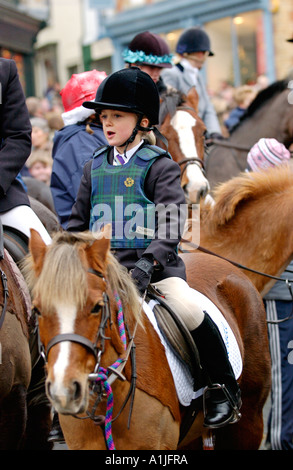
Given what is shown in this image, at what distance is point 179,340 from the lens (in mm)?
4074

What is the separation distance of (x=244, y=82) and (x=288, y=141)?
1150cm

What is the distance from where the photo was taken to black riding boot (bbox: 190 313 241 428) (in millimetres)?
4242

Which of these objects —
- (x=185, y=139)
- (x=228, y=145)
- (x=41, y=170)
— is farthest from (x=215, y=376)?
(x=41, y=170)

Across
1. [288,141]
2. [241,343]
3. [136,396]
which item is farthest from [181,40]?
[136,396]

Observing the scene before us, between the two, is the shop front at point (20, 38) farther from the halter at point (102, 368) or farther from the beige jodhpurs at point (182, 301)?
the halter at point (102, 368)

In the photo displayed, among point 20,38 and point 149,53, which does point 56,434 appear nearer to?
point 149,53

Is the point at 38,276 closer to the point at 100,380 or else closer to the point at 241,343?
the point at 100,380

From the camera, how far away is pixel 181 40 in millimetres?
9023

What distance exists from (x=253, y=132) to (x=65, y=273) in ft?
19.3

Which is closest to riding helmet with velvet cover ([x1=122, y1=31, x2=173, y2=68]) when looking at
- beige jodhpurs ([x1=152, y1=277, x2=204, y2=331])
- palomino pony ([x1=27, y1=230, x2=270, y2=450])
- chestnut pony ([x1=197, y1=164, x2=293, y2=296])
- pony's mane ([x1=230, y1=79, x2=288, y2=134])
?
chestnut pony ([x1=197, y1=164, x2=293, y2=296])

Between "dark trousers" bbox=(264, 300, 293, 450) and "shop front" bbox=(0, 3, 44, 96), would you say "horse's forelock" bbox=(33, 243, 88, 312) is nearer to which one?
"dark trousers" bbox=(264, 300, 293, 450)

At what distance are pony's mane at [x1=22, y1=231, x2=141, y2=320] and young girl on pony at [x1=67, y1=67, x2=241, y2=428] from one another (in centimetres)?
56

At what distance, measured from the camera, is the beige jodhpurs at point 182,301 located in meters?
4.10
